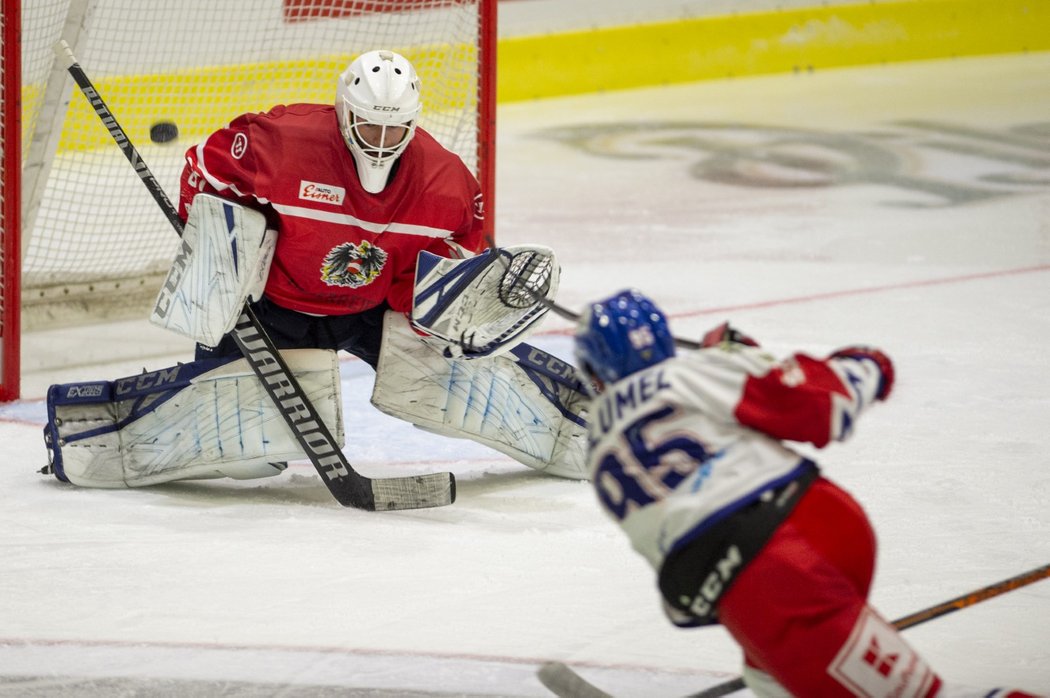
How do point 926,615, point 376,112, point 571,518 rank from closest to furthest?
point 926,615, point 376,112, point 571,518

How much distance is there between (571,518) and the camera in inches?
143

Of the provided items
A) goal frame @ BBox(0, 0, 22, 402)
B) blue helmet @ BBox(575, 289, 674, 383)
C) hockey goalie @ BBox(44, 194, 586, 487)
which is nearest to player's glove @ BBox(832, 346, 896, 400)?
blue helmet @ BBox(575, 289, 674, 383)

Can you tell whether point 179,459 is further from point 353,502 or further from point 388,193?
point 388,193

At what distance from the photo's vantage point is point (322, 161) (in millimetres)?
3609

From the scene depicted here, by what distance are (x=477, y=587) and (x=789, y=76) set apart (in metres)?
7.54

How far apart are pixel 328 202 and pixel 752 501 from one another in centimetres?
170

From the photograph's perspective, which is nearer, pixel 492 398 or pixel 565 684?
pixel 565 684

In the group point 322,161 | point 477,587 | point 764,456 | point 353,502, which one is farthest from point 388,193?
point 764,456

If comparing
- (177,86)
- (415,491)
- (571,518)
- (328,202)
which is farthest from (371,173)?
(177,86)

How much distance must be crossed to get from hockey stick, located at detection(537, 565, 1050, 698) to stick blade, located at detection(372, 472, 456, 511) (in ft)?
3.25

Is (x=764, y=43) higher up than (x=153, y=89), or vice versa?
(x=764, y=43)

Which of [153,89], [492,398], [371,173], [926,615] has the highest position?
[153,89]

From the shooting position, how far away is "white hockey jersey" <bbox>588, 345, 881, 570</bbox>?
85.6 inches

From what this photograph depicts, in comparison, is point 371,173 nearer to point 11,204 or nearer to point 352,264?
point 352,264
